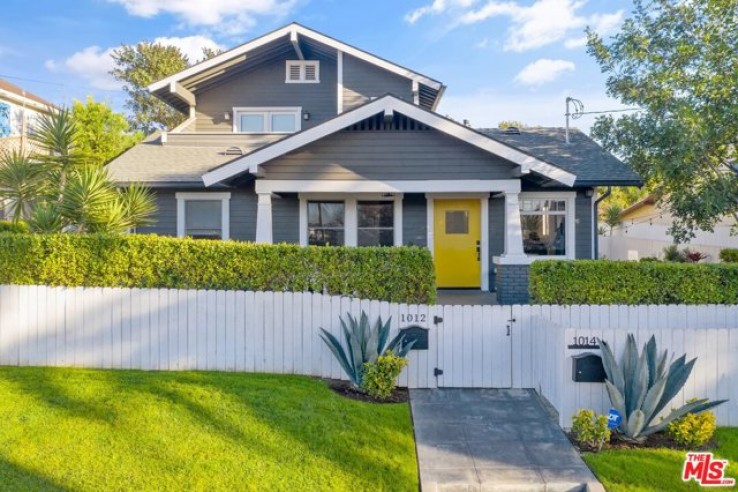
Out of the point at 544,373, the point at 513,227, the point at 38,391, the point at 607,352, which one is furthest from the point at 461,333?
the point at 38,391

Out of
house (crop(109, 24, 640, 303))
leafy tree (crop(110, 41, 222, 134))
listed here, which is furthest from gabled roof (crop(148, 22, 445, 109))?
leafy tree (crop(110, 41, 222, 134))

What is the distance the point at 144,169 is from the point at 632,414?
10.9 m

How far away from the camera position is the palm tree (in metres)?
7.68

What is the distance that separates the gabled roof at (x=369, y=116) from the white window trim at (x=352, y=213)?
2175mm

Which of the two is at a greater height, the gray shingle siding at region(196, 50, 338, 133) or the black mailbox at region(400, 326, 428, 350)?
the gray shingle siding at region(196, 50, 338, 133)

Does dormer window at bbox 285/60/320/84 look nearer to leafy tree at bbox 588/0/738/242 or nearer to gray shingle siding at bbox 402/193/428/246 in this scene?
gray shingle siding at bbox 402/193/428/246

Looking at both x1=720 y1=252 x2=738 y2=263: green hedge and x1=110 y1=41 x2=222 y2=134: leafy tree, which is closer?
x1=720 y1=252 x2=738 y2=263: green hedge

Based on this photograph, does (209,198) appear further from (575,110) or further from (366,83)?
(575,110)

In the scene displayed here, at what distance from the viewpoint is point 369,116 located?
887 cm

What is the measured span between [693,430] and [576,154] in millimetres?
8361

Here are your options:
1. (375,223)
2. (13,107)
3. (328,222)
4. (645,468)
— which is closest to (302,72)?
(328,222)

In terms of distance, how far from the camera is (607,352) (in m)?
5.04

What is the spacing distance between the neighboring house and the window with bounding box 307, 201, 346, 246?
8441 millimetres

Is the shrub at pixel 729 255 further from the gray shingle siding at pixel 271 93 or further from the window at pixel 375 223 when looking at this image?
the gray shingle siding at pixel 271 93
